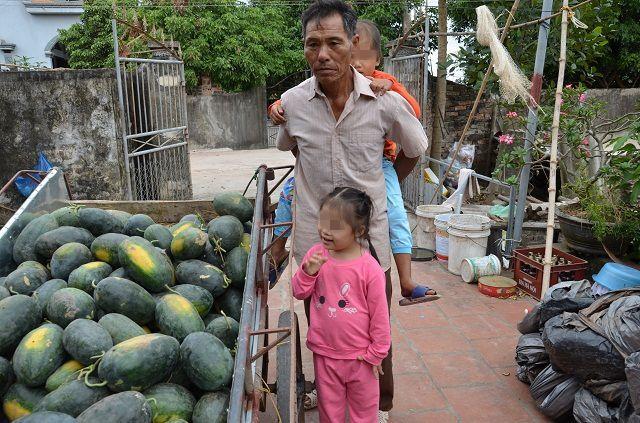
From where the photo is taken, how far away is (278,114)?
2316mm

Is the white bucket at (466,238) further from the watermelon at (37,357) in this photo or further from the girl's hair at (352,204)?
the watermelon at (37,357)

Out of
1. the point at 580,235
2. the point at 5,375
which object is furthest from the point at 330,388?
the point at 580,235

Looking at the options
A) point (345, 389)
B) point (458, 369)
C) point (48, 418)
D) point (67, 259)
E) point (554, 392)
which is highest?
point (67, 259)

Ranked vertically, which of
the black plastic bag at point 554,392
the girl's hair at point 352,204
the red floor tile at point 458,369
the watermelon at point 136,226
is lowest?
the red floor tile at point 458,369

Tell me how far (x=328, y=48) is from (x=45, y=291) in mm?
1519

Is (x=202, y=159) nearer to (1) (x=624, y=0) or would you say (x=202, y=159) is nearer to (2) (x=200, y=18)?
(2) (x=200, y=18)

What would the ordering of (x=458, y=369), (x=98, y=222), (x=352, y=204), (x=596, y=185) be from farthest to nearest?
(x=596, y=185)
(x=458, y=369)
(x=98, y=222)
(x=352, y=204)

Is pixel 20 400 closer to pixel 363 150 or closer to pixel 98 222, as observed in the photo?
pixel 98 222

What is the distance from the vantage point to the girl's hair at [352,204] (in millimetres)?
2033

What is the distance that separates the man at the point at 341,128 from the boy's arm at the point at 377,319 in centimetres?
26

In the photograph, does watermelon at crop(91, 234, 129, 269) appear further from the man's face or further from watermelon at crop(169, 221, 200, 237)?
the man's face

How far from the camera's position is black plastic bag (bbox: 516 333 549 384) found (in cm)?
322

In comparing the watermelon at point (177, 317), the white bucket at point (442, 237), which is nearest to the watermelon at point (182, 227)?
the watermelon at point (177, 317)

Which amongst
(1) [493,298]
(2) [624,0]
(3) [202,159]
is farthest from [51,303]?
(3) [202,159]
